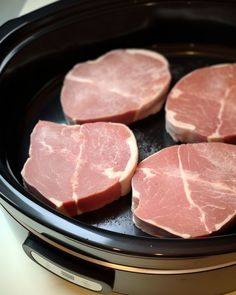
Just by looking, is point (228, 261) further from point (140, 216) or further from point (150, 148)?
point (150, 148)

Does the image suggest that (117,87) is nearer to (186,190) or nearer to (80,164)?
(80,164)

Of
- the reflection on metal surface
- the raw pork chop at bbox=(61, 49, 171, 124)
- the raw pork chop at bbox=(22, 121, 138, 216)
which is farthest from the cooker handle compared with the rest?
the raw pork chop at bbox=(61, 49, 171, 124)

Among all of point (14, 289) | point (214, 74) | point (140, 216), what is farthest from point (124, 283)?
point (214, 74)

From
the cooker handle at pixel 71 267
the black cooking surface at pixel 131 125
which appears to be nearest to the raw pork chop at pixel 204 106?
the black cooking surface at pixel 131 125

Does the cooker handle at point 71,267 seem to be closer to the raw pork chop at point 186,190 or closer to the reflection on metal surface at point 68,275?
the reflection on metal surface at point 68,275

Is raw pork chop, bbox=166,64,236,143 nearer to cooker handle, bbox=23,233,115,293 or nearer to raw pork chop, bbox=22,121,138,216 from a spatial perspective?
raw pork chop, bbox=22,121,138,216

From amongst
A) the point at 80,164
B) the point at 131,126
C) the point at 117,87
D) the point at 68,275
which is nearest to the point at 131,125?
the point at 131,126

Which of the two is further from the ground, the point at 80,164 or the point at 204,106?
the point at 80,164
